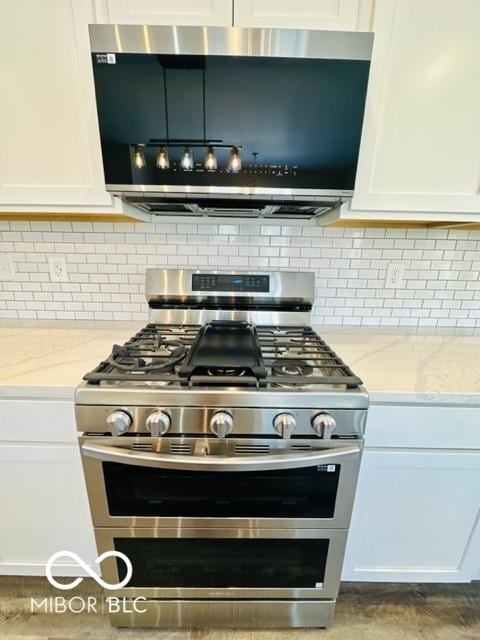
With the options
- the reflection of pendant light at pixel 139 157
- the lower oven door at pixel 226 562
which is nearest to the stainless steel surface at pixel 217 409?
the lower oven door at pixel 226 562

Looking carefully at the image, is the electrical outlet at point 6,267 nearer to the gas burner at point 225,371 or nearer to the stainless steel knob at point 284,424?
the gas burner at point 225,371

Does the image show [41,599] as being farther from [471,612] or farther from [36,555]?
A: [471,612]

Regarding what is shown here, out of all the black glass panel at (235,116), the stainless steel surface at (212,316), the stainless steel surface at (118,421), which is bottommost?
the stainless steel surface at (118,421)

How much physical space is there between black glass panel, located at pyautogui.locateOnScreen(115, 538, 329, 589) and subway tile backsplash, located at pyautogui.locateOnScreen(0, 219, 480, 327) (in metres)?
0.96

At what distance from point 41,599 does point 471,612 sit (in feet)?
5.69

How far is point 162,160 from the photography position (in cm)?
95

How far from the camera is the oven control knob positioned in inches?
33.0

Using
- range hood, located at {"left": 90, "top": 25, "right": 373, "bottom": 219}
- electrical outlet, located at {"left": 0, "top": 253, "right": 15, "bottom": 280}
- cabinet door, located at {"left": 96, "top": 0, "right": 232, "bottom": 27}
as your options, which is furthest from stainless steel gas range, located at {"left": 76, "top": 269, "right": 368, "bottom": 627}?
cabinet door, located at {"left": 96, "top": 0, "right": 232, "bottom": 27}

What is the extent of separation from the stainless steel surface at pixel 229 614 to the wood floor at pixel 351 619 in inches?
1.9

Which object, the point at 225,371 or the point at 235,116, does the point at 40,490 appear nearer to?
the point at 225,371

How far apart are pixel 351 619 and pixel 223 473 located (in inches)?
35.3

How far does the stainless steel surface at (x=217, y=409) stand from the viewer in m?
0.84

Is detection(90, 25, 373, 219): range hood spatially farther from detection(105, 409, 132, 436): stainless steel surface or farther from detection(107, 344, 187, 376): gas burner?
detection(105, 409, 132, 436): stainless steel surface

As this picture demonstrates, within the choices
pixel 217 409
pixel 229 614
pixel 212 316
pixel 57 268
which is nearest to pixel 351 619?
pixel 229 614
